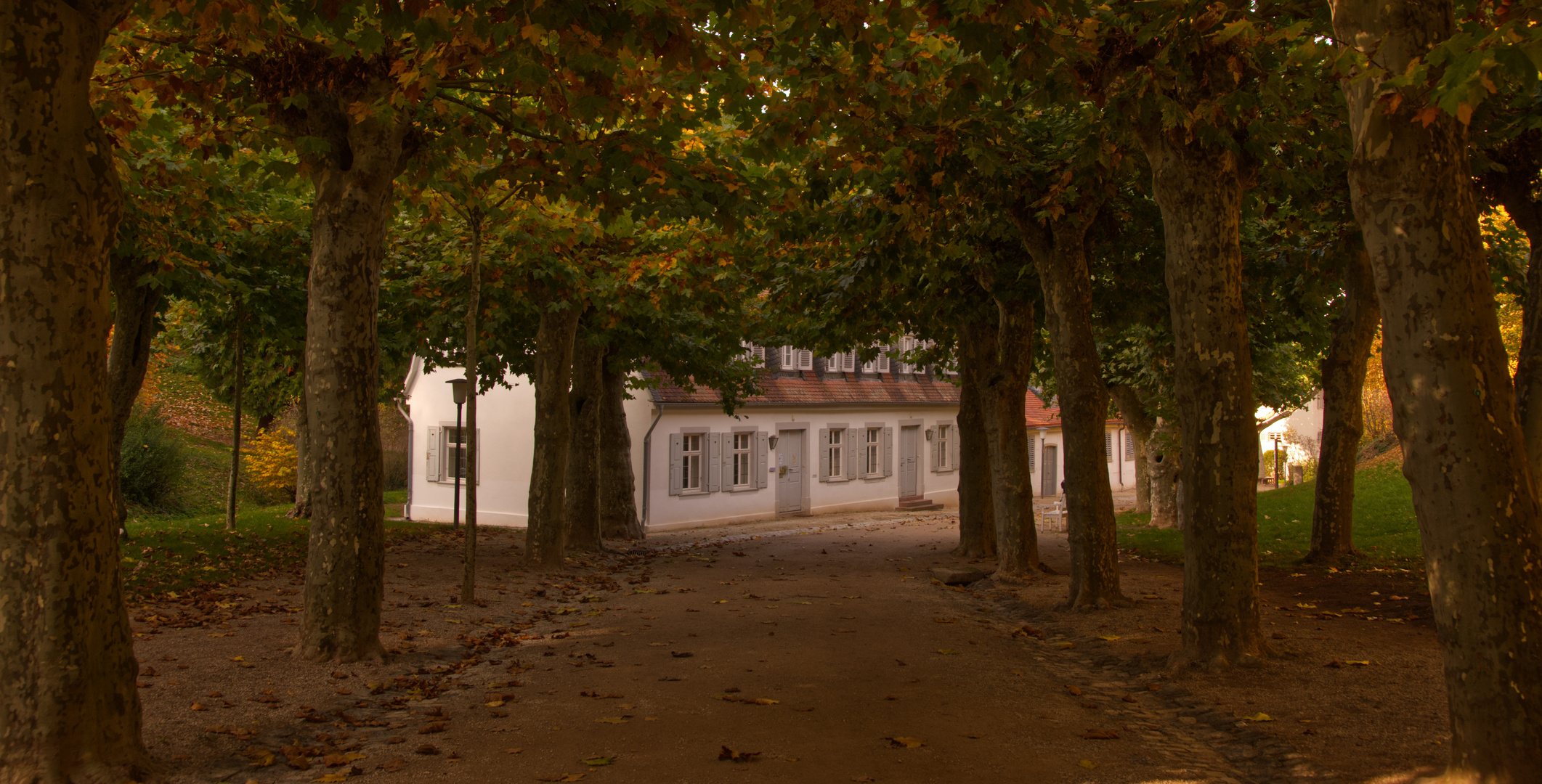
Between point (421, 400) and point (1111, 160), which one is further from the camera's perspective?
point (421, 400)

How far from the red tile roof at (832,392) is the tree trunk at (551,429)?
970 centimetres

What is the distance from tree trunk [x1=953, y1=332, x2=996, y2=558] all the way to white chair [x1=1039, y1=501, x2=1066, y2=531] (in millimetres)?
8121

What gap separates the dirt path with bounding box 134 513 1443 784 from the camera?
215 inches

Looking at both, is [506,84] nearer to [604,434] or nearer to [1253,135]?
[1253,135]

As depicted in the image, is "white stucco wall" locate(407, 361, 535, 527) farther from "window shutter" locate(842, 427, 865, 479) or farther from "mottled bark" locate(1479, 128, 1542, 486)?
"mottled bark" locate(1479, 128, 1542, 486)

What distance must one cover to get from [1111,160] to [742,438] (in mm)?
22340

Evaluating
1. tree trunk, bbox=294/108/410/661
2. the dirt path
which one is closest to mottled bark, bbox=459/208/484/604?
the dirt path

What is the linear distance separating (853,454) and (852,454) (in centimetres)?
4

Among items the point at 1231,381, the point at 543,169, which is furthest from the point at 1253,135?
the point at 543,169

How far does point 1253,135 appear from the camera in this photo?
7832mm

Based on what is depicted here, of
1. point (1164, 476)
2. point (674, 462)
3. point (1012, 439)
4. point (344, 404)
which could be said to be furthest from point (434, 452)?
point (344, 404)

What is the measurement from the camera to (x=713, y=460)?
2989 centimetres

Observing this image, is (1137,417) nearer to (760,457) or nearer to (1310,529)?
(1310,529)

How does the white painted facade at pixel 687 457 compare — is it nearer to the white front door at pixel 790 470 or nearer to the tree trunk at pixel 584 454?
the white front door at pixel 790 470
